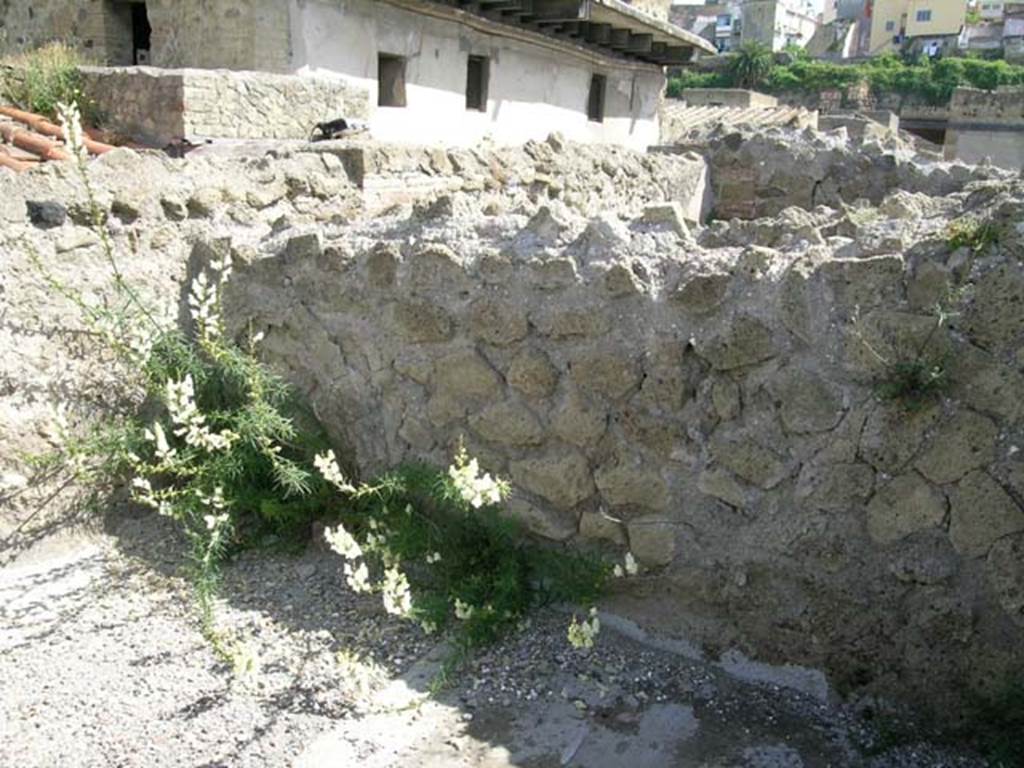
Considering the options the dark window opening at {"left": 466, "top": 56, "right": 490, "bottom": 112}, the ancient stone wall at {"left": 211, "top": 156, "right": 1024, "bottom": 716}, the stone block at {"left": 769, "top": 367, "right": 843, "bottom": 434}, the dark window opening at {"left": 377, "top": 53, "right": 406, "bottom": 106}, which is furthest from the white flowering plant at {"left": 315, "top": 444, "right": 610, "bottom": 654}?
the dark window opening at {"left": 466, "top": 56, "right": 490, "bottom": 112}

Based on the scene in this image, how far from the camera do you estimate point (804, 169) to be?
26.2 ft

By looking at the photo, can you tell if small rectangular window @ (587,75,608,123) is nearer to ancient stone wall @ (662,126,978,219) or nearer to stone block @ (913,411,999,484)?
ancient stone wall @ (662,126,978,219)

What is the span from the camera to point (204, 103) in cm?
506

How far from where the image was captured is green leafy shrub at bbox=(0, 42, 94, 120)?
5457mm

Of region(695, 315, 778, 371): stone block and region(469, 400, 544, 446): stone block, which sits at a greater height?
region(695, 315, 778, 371): stone block

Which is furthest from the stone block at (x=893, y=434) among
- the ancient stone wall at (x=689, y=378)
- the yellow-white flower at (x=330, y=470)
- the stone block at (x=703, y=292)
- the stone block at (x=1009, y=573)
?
the yellow-white flower at (x=330, y=470)

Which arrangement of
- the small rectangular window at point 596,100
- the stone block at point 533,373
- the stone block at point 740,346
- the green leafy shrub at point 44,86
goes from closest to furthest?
the stone block at point 740,346 < the stone block at point 533,373 < the green leafy shrub at point 44,86 < the small rectangular window at point 596,100

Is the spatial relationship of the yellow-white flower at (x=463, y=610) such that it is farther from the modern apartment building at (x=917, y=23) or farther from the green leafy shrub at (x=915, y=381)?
the modern apartment building at (x=917, y=23)

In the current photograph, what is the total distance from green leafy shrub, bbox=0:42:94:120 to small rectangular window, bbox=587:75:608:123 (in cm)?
689

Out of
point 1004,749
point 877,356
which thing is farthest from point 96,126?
point 1004,749

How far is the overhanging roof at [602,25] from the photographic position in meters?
8.27

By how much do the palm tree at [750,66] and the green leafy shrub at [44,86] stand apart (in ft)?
173

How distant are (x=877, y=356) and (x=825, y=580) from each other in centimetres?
65

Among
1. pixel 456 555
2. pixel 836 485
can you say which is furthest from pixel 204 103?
pixel 836 485
